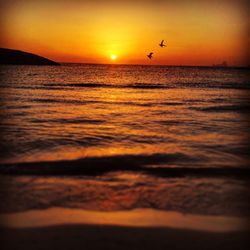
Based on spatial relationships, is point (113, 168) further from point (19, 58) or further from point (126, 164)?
point (19, 58)

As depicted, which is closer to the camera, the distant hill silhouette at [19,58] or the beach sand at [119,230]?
the beach sand at [119,230]

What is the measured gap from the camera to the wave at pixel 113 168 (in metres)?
7.05

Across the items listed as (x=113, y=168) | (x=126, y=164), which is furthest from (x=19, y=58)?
(x=113, y=168)

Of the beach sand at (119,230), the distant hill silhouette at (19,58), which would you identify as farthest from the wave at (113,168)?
the distant hill silhouette at (19,58)

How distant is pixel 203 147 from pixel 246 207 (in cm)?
458

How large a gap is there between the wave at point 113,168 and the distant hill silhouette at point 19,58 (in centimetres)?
13841

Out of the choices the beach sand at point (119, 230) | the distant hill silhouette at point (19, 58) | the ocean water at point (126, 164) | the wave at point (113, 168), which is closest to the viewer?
the beach sand at point (119, 230)

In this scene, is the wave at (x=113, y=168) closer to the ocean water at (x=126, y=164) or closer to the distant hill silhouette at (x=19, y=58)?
the ocean water at (x=126, y=164)

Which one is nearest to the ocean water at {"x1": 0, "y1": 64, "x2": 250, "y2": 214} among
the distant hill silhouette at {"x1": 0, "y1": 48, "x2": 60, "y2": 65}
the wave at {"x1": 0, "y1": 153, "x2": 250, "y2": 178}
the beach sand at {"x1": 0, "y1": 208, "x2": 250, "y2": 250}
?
the wave at {"x1": 0, "y1": 153, "x2": 250, "y2": 178}

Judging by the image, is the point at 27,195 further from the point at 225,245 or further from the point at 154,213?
the point at 225,245

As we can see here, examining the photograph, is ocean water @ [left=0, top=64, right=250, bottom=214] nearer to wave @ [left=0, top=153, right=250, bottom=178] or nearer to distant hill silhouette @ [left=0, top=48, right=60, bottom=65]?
wave @ [left=0, top=153, right=250, bottom=178]

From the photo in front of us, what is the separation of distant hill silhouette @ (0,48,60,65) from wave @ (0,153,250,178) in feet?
454

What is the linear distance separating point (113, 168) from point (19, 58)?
5644 inches

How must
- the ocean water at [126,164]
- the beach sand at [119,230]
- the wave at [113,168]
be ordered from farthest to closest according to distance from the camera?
the wave at [113,168] < the ocean water at [126,164] < the beach sand at [119,230]
